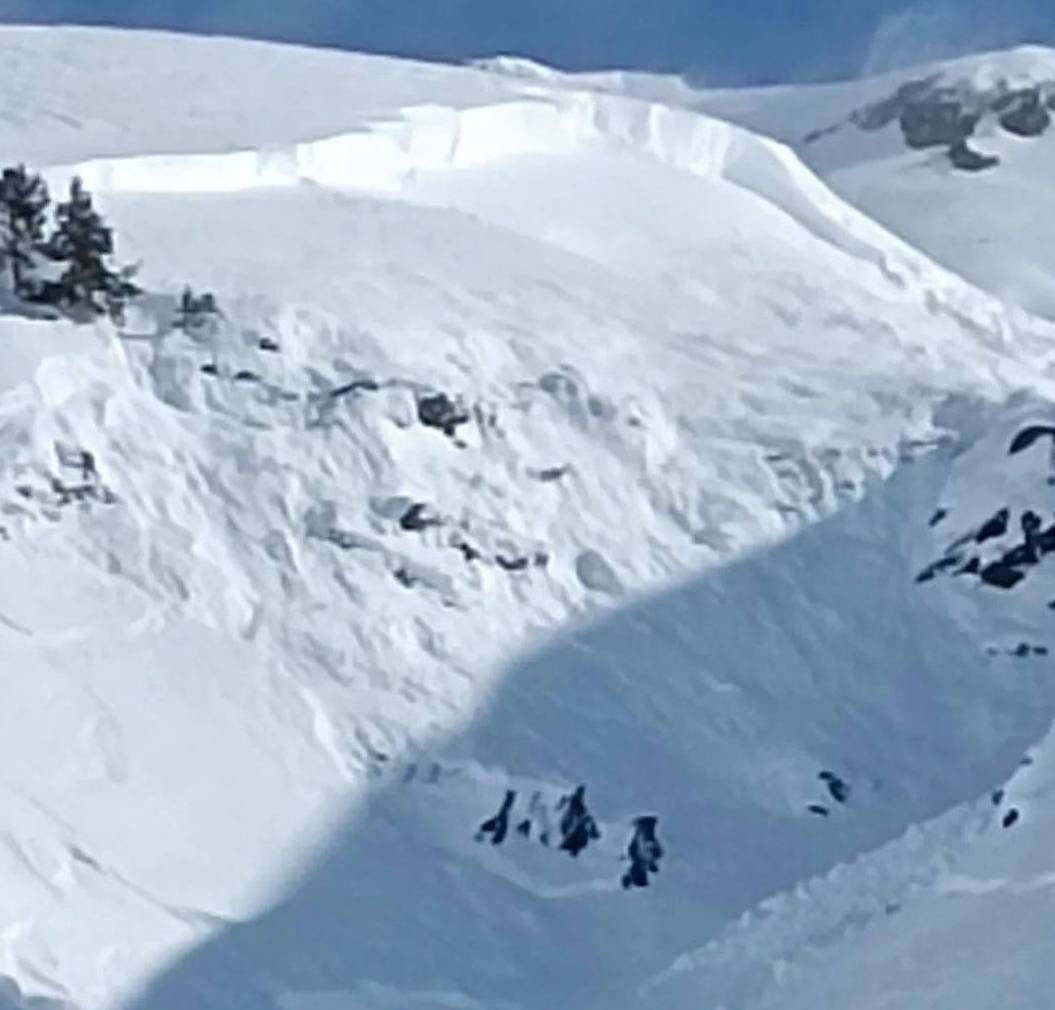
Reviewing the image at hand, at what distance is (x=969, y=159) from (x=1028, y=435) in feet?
121

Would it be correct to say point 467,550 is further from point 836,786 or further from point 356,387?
point 836,786

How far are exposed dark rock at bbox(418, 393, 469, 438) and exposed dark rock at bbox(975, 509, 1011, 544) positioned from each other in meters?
5.12

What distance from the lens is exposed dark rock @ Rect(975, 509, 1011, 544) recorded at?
28531 millimetres

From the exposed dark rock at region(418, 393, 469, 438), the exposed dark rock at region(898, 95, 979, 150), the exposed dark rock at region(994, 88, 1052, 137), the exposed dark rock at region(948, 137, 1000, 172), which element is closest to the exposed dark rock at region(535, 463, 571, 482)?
the exposed dark rock at region(418, 393, 469, 438)

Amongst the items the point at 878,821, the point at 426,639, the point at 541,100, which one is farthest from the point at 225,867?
the point at 541,100

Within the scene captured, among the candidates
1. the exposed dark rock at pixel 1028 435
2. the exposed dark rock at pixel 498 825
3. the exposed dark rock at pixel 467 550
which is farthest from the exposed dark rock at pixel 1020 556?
the exposed dark rock at pixel 498 825

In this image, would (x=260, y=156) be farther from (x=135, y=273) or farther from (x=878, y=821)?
(x=878, y=821)

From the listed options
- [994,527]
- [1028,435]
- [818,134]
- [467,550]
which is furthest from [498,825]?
[818,134]

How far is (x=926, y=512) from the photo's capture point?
2931 centimetres

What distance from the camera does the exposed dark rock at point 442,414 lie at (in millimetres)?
29062

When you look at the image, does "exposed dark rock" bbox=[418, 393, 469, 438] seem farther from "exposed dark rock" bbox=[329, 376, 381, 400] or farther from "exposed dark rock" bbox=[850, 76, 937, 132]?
"exposed dark rock" bbox=[850, 76, 937, 132]

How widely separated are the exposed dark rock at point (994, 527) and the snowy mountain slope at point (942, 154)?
24252 mm

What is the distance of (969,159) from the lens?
65312 mm

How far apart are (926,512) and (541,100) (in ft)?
43.3
